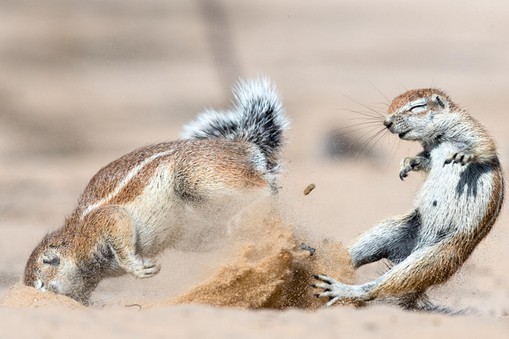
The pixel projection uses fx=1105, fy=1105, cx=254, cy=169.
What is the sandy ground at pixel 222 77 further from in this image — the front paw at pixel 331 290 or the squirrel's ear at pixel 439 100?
the front paw at pixel 331 290

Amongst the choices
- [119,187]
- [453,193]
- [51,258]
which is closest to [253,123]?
[119,187]

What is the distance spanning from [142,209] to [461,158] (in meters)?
2.40

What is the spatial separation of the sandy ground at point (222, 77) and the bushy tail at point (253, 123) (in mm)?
3583

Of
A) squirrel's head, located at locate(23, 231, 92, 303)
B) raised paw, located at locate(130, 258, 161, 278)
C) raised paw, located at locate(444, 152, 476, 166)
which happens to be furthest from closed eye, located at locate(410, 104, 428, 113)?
squirrel's head, located at locate(23, 231, 92, 303)

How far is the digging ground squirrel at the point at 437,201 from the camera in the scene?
8.12m

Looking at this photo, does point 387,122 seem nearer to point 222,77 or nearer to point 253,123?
point 253,123

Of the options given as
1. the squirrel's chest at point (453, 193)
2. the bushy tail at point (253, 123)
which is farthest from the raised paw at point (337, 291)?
the bushy tail at point (253, 123)

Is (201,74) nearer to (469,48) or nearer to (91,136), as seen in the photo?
(91,136)

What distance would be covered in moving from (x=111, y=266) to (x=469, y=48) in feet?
37.7

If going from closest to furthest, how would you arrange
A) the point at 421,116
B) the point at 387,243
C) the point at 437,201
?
the point at 437,201
the point at 421,116
the point at 387,243

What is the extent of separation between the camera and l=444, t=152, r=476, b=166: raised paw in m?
8.12

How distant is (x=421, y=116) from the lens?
8477 millimetres

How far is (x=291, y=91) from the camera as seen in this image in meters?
17.5

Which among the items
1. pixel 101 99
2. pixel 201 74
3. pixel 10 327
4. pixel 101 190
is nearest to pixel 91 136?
pixel 101 99
